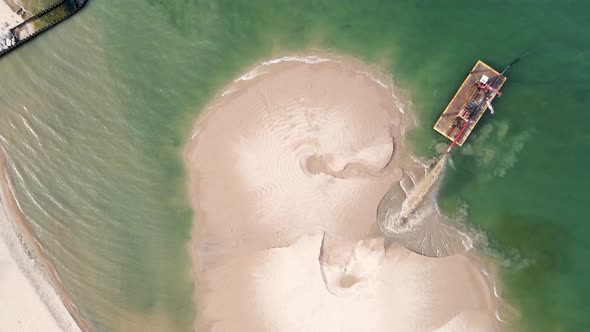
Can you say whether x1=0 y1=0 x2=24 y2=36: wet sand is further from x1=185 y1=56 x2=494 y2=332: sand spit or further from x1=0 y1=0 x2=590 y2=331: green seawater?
x1=185 y1=56 x2=494 y2=332: sand spit

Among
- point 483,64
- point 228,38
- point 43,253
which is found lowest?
point 43,253

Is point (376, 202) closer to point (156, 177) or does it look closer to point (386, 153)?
point (386, 153)

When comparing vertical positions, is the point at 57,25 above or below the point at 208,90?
below

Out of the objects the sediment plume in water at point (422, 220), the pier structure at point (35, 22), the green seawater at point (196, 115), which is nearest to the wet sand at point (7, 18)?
the pier structure at point (35, 22)

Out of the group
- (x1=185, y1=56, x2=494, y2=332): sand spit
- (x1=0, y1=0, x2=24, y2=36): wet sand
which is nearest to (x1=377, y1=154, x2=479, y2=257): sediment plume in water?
(x1=185, y1=56, x2=494, y2=332): sand spit

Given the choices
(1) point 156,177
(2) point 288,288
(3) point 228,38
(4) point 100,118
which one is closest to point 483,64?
(3) point 228,38

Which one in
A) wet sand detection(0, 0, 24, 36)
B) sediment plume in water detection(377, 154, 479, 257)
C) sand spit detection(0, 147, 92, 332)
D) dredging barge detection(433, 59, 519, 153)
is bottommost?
sand spit detection(0, 147, 92, 332)

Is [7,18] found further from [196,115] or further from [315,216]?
[315,216]
